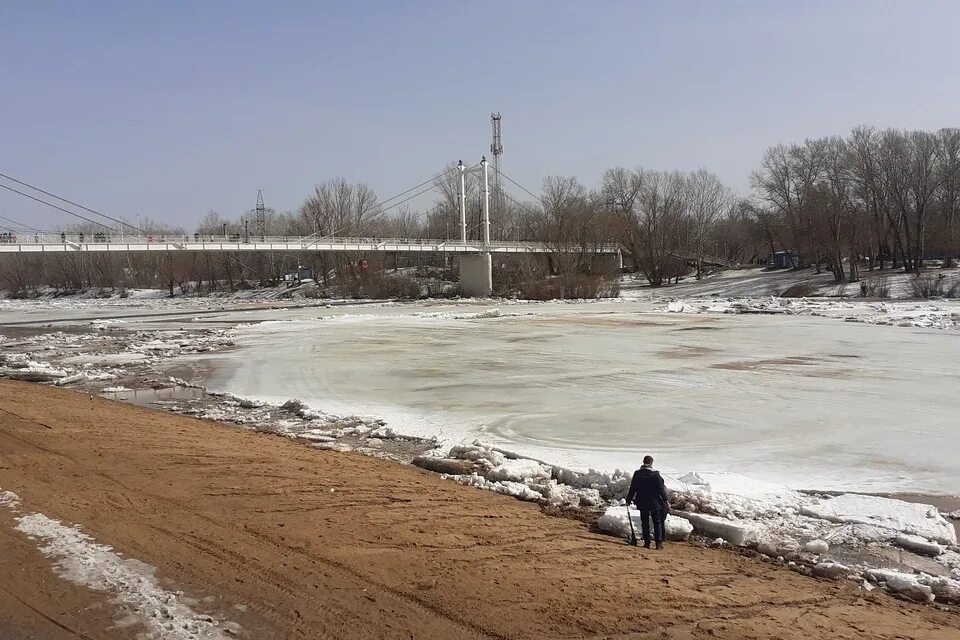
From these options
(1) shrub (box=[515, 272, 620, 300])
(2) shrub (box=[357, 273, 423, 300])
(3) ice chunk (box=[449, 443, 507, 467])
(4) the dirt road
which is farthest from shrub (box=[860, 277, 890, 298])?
(4) the dirt road

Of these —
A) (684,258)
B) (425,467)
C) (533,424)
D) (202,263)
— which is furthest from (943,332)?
(202,263)

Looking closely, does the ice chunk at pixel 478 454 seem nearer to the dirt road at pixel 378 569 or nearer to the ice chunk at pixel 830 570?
the dirt road at pixel 378 569

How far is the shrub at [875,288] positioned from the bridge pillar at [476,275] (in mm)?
38605

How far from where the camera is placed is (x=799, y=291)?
6112cm

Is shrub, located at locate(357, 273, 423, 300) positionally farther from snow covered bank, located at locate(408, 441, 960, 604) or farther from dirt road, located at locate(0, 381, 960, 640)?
dirt road, located at locate(0, 381, 960, 640)

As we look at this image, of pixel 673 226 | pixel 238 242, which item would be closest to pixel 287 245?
pixel 238 242

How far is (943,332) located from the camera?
1141 inches

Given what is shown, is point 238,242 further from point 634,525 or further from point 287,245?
point 634,525

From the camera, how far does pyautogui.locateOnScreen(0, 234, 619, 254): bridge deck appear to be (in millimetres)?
57312

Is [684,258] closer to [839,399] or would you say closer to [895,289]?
[895,289]

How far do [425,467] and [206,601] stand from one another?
200 inches

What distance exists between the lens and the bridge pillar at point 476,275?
81.8 m

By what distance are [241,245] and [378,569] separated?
64389 millimetres

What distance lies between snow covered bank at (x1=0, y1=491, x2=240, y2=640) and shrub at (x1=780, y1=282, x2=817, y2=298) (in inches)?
2412
